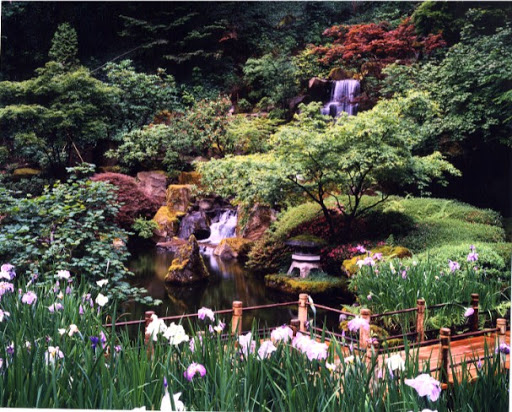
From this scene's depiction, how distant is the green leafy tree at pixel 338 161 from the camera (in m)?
4.50

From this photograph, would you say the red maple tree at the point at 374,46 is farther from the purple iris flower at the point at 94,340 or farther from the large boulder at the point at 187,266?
the purple iris flower at the point at 94,340

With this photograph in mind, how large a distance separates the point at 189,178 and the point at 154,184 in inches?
18.0

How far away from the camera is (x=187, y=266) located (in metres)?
4.33

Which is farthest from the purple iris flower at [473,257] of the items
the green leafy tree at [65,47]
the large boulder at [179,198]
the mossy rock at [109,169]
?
the green leafy tree at [65,47]

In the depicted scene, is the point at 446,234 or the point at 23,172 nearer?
the point at 23,172

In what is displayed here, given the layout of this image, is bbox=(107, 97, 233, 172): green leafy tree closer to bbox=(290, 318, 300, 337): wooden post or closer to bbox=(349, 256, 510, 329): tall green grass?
bbox=(349, 256, 510, 329): tall green grass

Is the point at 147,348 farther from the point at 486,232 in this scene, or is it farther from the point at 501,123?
the point at 501,123

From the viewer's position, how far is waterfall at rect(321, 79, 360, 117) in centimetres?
434

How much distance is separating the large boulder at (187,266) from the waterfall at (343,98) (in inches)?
73.1

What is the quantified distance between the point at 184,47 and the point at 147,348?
2902 millimetres

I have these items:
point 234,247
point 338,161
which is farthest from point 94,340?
point 338,161

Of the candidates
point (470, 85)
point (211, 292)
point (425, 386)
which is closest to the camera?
point (425, 386)

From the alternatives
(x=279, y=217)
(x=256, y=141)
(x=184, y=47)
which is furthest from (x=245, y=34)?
(x=279, y=217)

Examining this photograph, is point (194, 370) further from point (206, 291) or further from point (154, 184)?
point (154, 184)
